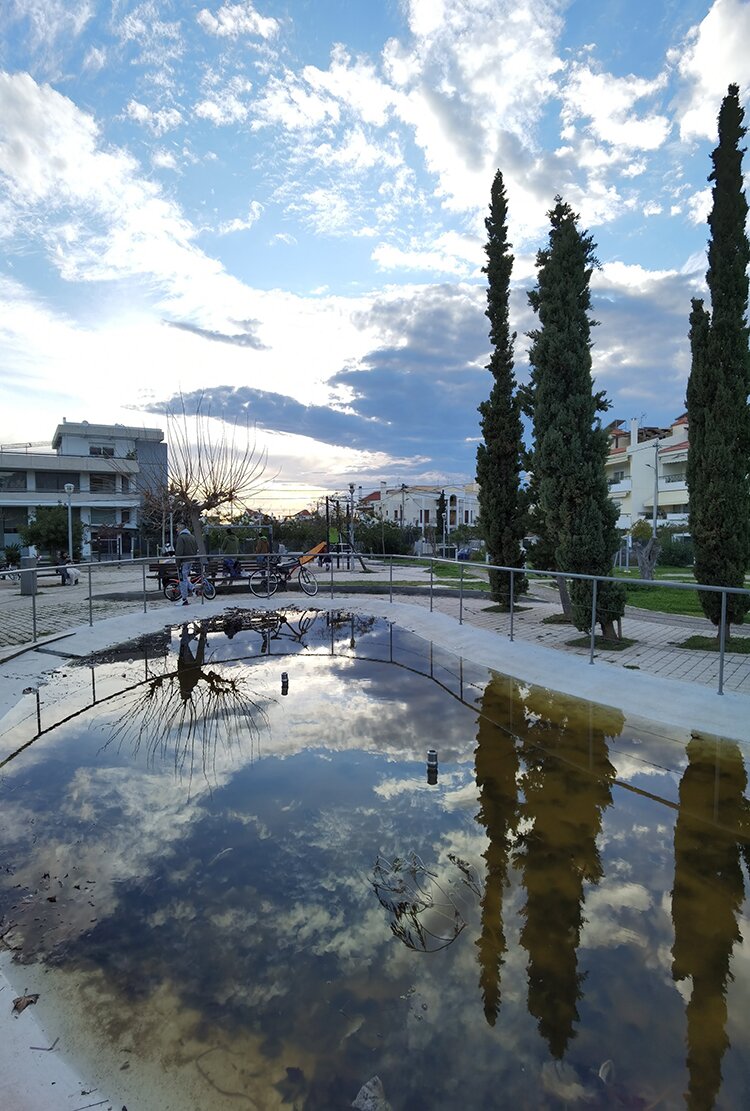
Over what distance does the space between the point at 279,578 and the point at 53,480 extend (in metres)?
40.0

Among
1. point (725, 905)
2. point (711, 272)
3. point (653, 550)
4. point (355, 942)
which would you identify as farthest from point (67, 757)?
point (653, 550)

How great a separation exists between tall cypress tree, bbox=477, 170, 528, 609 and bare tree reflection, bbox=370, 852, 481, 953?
10117mm

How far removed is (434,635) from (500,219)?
9.15 m

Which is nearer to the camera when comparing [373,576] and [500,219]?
[500,219]

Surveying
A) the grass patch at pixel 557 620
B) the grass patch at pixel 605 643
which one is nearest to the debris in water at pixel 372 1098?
the grass patch at pixel 605 643

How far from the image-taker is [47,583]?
2247 centimetres

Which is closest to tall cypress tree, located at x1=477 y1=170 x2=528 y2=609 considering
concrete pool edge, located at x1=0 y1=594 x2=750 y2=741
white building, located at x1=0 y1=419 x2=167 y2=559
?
concrete pool edge, located at x1=0 y1=594 x2=750 y2=741

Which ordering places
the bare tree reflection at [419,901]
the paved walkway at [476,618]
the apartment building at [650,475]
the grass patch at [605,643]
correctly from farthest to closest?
the apartment building at [650,475]
the grass patch at [605,643]
the paved walkway at [476,618]
the bare tree reflection at [419,901]

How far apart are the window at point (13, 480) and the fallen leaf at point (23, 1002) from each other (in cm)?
4958

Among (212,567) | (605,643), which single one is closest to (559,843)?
(605,643)

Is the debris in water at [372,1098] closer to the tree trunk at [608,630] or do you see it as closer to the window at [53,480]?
Answer: the tree trunk at [608,630]

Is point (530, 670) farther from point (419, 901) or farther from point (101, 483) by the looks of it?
point (101, 483)

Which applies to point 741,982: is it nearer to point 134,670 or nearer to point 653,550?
point 134,670

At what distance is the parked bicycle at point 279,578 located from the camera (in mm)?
15859
